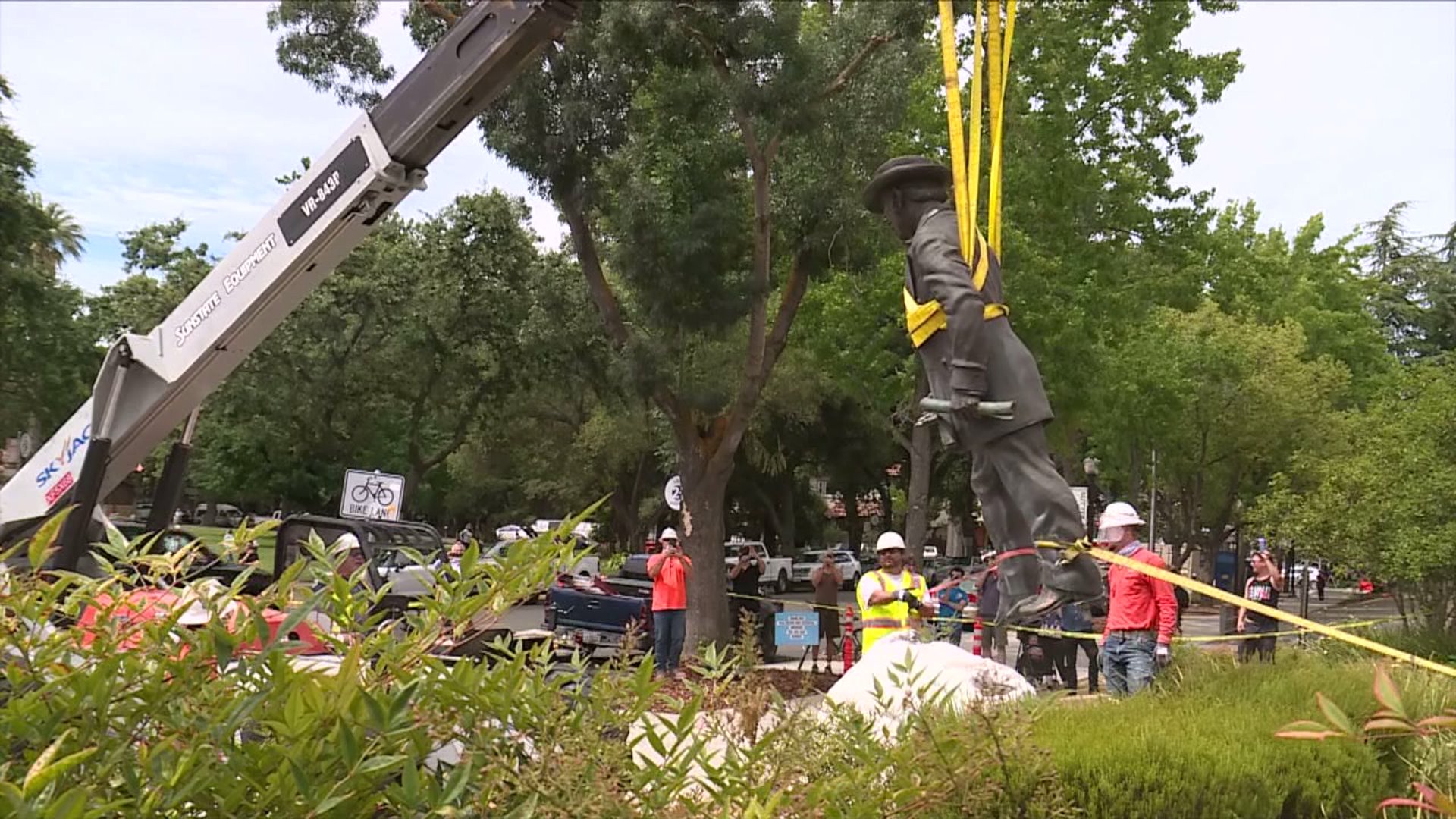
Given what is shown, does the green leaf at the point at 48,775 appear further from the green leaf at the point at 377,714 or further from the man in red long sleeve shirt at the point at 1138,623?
the man in red long sleeve shirt at the point at 1138,623

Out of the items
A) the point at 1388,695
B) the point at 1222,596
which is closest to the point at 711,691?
the point at 1388,695

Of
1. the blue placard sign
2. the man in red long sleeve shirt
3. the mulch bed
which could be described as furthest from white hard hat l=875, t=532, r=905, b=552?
the blue placard sign

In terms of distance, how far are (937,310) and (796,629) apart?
9.58 meters

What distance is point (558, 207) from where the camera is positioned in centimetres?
1473

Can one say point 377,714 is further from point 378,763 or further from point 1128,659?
point 1128,659

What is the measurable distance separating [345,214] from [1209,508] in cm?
2734


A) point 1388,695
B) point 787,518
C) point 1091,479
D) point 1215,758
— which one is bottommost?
point 1215,758

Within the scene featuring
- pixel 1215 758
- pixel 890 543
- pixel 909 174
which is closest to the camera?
pixel 1215 758

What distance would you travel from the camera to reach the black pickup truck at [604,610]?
15078 millimetres

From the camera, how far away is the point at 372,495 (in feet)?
52.4

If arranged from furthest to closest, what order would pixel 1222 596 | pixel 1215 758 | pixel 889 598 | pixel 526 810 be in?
pixel 889 598 → pixel 1222 596 → pixel 1215 758 → pixel 526 810

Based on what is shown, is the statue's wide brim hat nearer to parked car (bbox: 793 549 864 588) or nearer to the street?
the street

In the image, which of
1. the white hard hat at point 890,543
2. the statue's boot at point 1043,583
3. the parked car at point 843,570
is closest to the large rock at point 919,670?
the statue's boot at point 1043,583

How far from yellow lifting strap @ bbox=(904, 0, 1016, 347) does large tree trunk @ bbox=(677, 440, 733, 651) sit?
10.0 meters
